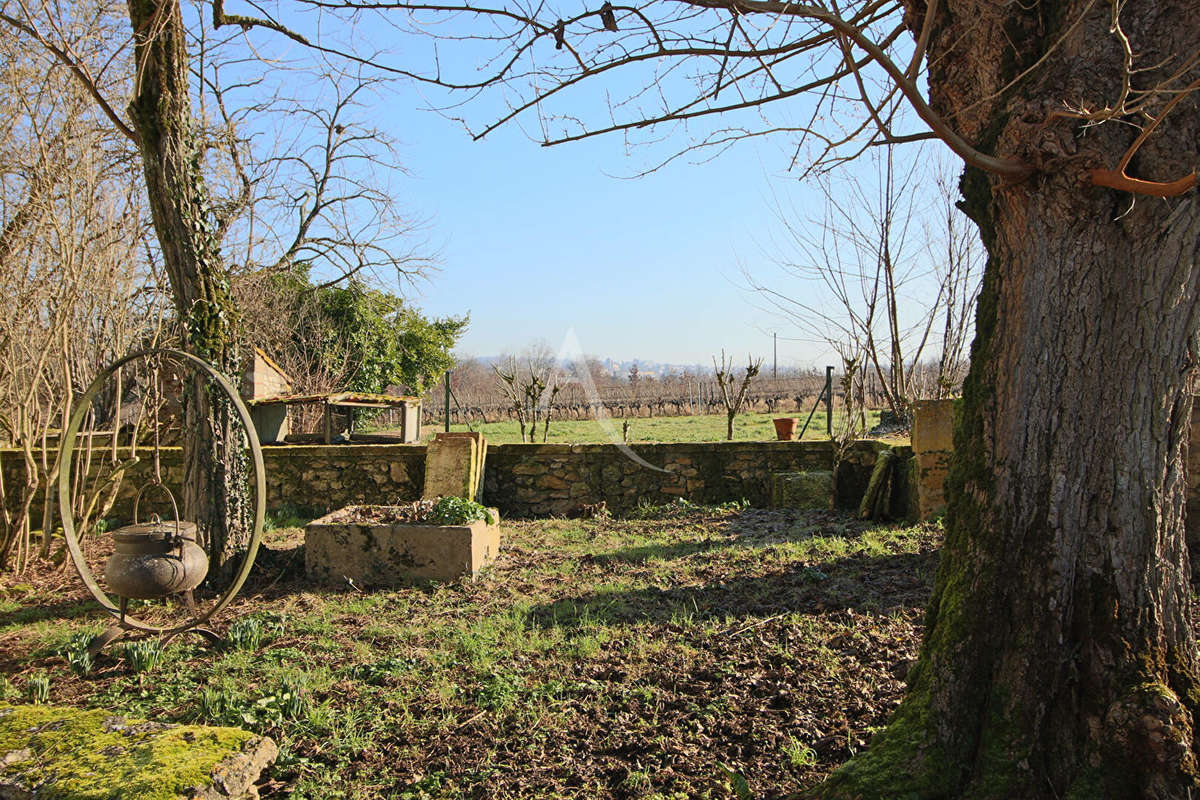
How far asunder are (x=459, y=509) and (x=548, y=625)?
1.87 metres

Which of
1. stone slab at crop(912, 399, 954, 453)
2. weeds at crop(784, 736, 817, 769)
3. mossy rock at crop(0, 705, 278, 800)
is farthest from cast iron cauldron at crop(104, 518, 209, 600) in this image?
stone slab at crop(912, 399, 954, 453)

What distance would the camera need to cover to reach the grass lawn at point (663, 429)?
55.5 ft

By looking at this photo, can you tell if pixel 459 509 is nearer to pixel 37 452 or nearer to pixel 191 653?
pixel 191 653

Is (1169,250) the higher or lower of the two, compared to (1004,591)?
higher

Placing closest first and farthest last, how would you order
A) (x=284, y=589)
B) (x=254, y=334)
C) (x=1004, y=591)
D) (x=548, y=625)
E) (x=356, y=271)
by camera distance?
(x=1004, y=591) → (x=548, y=625) → (x=284, y=589) → (x=254, y=334) → (x=356, y=271)

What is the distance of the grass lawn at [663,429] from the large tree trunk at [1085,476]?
12723 mm

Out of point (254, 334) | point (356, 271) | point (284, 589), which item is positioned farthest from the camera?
point (356, 271)

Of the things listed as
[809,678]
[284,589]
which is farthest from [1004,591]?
[284,589]

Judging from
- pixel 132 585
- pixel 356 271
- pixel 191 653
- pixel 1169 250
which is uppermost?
pixel 356 271

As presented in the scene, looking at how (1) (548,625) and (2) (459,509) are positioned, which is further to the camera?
(2) (459,509)

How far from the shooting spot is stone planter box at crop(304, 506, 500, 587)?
5.96 metres

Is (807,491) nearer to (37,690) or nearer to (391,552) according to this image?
(391,552)

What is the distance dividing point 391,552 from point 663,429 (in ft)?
48.8

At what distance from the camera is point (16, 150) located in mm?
5977
